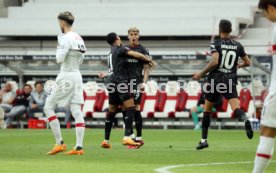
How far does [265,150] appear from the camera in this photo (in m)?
9.76

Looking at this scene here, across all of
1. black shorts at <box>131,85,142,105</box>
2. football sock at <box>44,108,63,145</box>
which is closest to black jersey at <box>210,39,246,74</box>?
black shorts at <box>131,85,142,105</box>

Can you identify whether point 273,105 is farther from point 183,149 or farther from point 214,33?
point 214,33

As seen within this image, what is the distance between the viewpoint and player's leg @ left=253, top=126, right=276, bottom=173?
9.74 m

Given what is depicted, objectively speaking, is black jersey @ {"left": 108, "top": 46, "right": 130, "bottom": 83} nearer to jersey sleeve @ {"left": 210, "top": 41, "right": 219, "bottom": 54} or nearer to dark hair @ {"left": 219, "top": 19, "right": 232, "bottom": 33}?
jersey sleeve @ {"left": 210, "top": 41, "right": 219, "bottom": 54}

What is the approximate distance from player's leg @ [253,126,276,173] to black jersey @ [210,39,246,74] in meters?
6.93

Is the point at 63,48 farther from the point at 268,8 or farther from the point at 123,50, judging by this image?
the point at 268,8

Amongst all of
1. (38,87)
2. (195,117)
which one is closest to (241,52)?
(195,117)

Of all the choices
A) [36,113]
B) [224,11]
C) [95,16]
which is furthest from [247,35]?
[36,113]

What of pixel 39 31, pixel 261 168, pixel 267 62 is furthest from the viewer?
pixel 39 31

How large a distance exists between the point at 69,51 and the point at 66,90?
64cm

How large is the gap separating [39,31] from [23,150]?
2077cm

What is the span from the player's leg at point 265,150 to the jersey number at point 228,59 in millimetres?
7005

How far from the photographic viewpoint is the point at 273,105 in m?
9.83

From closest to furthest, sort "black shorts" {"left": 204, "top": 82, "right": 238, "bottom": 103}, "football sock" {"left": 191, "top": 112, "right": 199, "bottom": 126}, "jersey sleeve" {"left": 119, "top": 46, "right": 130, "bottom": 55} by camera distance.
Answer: "black shorts" {"left": 204, "top": 82, "right": 238, "bottom": 103} < "jersey sleeve" {"left": 119, "top": 46, "right": 130, "bottom": 55} < "football sock" {"left": 191, "top": 112, "right": 199, "bottom": 126}
